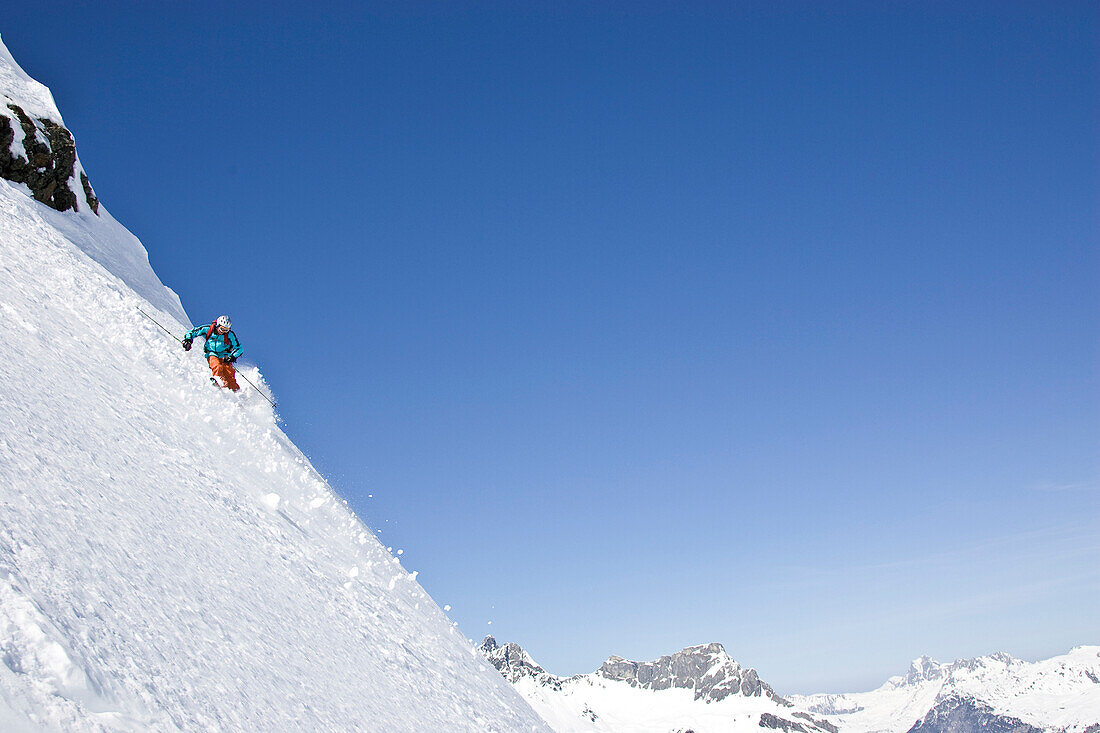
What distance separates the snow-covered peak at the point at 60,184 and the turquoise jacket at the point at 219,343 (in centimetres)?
680

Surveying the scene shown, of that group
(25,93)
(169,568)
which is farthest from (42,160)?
(169,568)

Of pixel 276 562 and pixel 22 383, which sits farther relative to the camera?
pixel 276 562

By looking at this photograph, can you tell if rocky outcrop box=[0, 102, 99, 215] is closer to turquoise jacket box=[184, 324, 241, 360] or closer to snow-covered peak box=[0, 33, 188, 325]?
snow-covered peak box=[0, 33, 188, 325]

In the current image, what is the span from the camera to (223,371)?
18.2 meters

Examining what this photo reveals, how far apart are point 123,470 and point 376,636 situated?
4.37 m

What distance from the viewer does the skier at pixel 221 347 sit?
18172 millimetres

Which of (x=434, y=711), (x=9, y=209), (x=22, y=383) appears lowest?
(x=434, y=711)

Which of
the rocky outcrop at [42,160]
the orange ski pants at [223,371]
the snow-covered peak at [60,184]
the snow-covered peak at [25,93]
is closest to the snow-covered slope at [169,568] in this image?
the orange ski pants at [223,371]

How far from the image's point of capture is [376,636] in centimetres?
1037

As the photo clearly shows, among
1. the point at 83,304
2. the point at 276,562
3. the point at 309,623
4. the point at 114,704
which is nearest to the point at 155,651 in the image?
the point at 114,704

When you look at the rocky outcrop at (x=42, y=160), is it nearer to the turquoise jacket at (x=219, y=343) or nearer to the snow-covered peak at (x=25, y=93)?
the snow-covered peak at (x=25, y=93)

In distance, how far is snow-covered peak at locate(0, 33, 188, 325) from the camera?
24734 millimetres

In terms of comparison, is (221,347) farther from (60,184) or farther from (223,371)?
(60,184)

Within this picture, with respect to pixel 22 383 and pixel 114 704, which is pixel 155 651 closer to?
pixel 114 704
